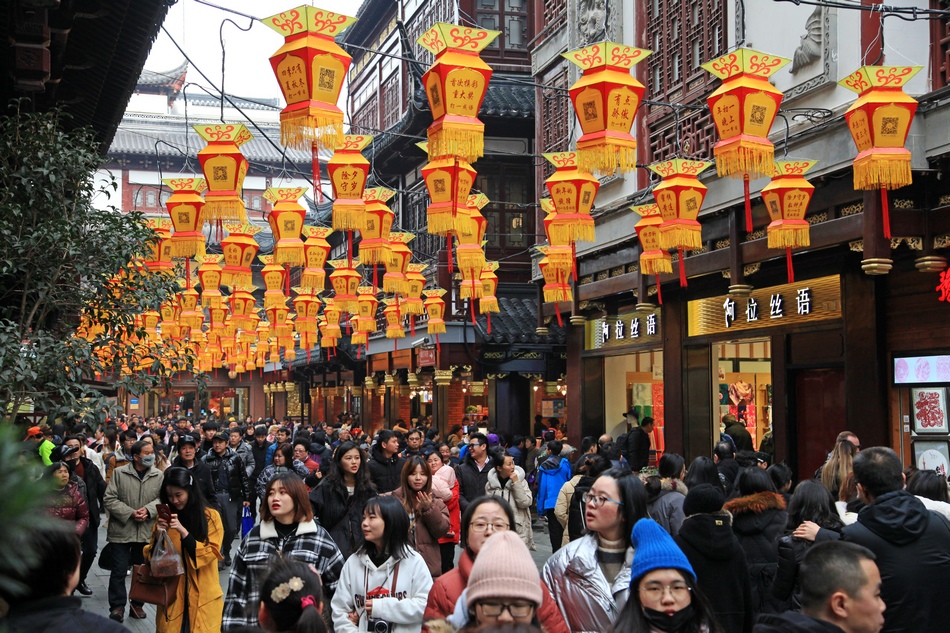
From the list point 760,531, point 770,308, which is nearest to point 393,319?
point 770,308

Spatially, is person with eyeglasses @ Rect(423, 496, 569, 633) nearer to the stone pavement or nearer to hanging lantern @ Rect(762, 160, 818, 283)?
the stone pavement

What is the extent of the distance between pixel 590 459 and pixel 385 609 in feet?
16.3

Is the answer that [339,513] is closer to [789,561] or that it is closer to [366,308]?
[789,561]

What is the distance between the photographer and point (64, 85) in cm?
1156

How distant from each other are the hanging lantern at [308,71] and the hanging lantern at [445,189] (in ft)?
9.04

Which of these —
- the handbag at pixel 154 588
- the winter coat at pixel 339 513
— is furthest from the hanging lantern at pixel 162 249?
the handbag at pixel 154 588

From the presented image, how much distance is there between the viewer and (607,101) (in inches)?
408

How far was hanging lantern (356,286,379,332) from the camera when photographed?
23484 mm

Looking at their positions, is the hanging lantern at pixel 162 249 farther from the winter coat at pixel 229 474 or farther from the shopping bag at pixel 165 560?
the shopping bag at pixel 165 560

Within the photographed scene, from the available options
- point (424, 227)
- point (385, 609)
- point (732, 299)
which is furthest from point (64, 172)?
point (424, 227)

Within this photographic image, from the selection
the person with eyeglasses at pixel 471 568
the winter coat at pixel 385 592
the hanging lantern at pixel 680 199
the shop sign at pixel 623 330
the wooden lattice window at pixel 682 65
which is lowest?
the winter coat at pixel 385 592

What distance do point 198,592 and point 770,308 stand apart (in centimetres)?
1091

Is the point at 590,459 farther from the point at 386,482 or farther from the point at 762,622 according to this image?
the point at 762,622

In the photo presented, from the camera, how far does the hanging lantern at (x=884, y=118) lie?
10.3 meters
